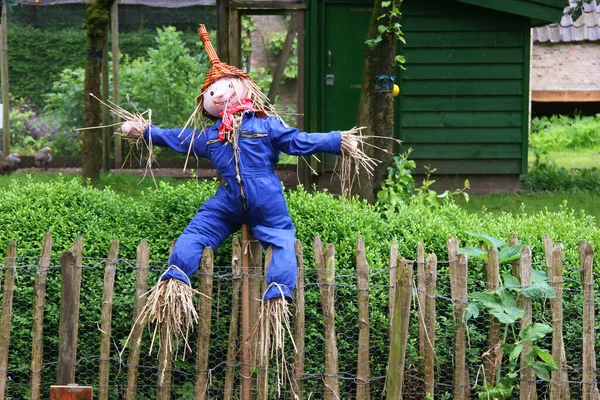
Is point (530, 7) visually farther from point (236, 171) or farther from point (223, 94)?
point (236, 171)

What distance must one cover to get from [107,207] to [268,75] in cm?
646

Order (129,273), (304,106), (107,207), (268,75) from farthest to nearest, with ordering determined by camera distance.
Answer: (268,75) < (304,106) < (107,207) < (129,273)

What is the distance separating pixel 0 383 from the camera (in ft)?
16.2

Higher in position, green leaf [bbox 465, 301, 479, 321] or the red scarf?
the red scarf

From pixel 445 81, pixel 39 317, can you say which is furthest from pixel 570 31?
pixel 39 317

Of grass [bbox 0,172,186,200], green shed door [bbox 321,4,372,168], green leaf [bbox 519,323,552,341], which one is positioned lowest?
green leaf [bbox 519,323,552,341]

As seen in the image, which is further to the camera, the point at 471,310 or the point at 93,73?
the point at 93,73

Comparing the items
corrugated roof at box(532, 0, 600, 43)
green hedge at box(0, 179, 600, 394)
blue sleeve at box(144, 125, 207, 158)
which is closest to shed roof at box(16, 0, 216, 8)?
green hedge at box(0, 179, 600, 394)

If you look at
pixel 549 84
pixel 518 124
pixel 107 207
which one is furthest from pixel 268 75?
pixel 549 84

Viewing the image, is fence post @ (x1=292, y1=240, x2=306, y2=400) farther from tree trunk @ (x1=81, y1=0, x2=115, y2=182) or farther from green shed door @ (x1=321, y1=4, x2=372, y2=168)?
green shed door @ (x1=321, y1=4, x2=372, y2=168)

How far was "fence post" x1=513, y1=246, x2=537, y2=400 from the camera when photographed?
4781 mm

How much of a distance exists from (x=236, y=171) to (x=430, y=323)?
135cm

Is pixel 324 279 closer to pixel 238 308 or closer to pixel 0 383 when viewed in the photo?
pixel 238 308

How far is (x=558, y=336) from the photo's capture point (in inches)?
190
